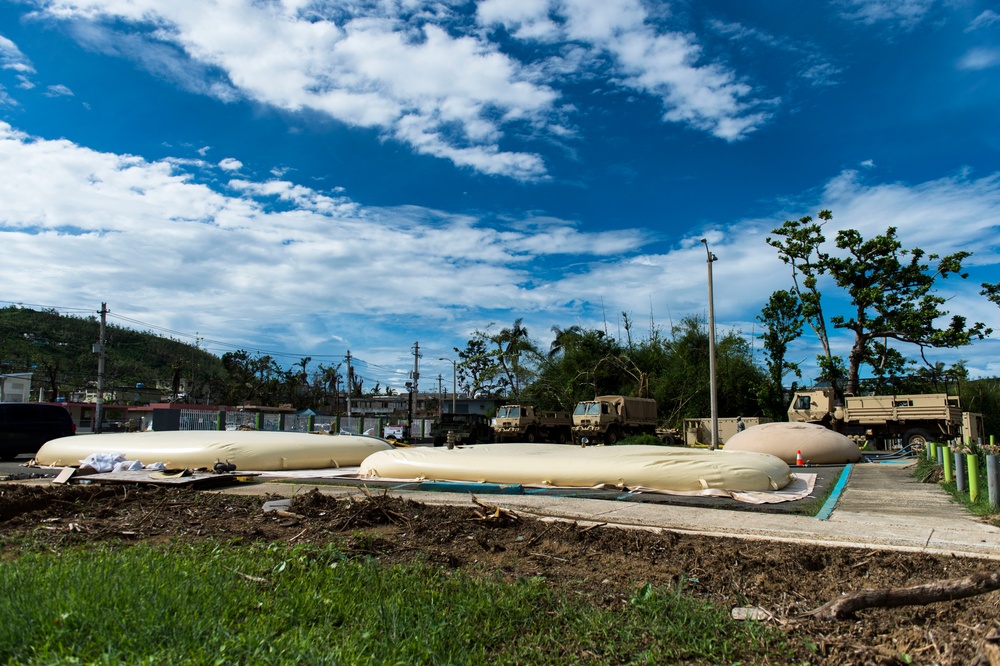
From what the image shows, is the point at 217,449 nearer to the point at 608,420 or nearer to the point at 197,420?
the point at 608,420

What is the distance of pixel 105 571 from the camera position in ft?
13.2

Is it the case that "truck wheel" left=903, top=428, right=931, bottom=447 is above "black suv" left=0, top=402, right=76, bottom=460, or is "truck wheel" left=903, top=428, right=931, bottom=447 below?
below

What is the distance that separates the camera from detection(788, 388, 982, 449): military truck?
23.8m

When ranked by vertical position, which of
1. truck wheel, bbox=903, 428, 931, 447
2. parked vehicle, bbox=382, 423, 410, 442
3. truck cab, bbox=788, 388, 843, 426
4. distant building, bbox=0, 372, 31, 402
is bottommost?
parked vehicle, bbox=382, 423, 410, 442

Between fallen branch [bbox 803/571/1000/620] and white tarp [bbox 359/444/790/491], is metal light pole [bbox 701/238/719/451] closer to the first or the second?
white tarp [bbox 359/444/790/491]

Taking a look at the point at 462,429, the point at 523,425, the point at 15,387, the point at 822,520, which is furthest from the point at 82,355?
the point at 822,520

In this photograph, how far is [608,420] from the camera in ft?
102

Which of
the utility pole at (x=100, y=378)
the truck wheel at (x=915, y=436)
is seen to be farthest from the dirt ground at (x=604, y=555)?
the utility pole at (x=100, y=378)

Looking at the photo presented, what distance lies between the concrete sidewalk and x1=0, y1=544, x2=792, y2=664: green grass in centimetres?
274

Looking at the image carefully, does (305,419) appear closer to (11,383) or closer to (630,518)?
(11,383)

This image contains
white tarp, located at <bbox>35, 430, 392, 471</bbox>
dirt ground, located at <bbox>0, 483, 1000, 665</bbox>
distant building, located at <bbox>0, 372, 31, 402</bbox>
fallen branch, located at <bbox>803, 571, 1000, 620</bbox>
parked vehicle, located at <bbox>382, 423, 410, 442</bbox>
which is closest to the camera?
dirt ground, located at <bbox>0, 483, 1000, 665</bbox>

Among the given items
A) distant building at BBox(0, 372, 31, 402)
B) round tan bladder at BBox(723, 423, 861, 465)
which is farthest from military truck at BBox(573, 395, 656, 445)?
distant building at BBox(0, 372, 31, 402)

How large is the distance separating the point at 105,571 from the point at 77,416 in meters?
69.6

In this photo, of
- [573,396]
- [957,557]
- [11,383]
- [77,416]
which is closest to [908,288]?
[573,396]
